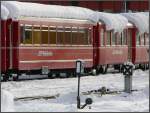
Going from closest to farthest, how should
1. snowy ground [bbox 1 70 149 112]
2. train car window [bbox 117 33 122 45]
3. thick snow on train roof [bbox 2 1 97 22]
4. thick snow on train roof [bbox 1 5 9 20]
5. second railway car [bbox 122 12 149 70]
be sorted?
1. snowy ground [bbox 1 70 149 112]
2. thick snow on train roof [bbox 1 5 9 20]
3. thick snow on train roof [bbox 2 1 97 22]
4. train car window [bbox 117 33 122 45]
5. second railway car [bbox 122 12 149 70]

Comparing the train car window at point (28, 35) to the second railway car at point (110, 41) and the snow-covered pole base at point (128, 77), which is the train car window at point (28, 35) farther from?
the snow-covered pole base at point (128, 77)

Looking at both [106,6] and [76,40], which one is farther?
[106,6]

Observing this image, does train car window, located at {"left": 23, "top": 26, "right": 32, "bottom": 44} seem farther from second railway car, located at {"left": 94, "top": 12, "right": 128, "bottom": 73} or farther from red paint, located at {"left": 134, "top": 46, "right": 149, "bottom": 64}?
red paint, located at {"left": 134, "top": 46, "right": 149, "bottom": 64}

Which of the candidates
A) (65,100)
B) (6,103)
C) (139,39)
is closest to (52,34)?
(139,39)

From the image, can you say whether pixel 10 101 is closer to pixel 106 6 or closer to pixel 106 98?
pixel 106 98

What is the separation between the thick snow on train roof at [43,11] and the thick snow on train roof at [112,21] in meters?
1.13

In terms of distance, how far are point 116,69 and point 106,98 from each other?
620 inches

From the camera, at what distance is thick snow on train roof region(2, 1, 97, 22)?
79.6ft

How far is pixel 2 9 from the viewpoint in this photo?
23.5 m

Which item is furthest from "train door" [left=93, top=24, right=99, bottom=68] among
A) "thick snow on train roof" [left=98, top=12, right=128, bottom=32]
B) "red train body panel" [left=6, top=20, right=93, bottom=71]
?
"thick snow on train roof" [left=98, top=12, right=128, bottom=32]

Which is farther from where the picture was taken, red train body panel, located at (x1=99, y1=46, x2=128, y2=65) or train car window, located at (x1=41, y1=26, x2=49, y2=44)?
red train body panel, located at (x1=99, y1=46, x2=128, y2=65)

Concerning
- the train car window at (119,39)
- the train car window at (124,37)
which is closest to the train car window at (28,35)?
the train car window at (119,39)

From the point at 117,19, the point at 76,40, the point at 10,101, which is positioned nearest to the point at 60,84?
the point at 76,40

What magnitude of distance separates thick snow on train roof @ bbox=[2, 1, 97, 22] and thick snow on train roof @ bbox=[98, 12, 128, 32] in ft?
3.70
